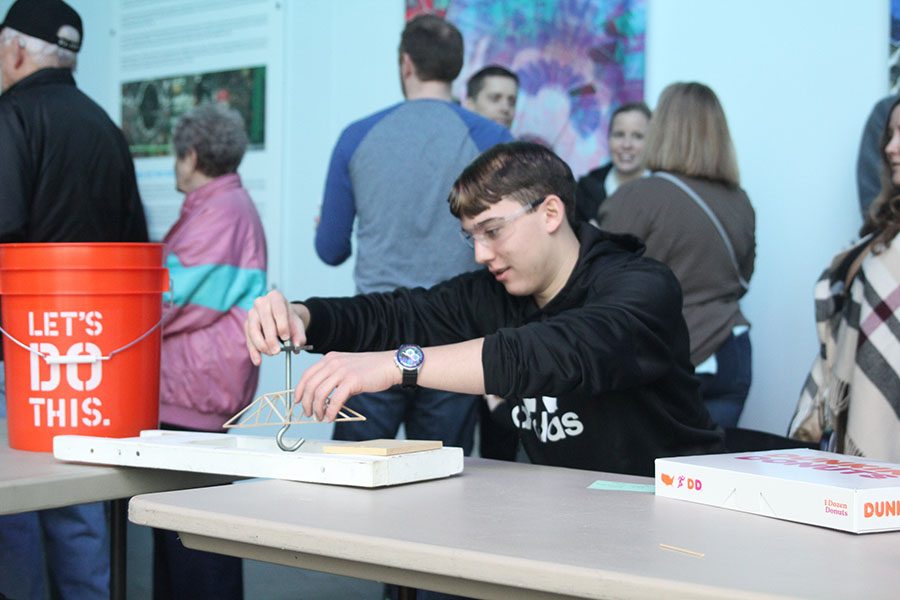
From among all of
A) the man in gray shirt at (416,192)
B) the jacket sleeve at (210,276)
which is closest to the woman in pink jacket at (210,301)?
the jacket sleeve at (210,276)

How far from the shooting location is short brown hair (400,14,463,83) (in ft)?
9.55

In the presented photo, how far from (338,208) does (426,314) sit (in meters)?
0.99

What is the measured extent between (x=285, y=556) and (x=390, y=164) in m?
1.80

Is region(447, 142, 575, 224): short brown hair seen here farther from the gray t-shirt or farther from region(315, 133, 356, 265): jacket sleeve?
region(315, 133, 356, 265): jacket sleeve

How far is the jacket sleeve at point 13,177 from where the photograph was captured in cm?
248

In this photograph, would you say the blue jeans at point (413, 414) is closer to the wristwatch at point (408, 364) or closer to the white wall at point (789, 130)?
the wristwatch at point (408, 364)

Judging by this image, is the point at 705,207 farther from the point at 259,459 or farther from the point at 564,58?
the point at 259,459

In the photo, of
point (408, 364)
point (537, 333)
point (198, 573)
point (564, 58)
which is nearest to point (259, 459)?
point (408, 364)

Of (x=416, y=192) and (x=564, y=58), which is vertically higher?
(x=564, y=58)

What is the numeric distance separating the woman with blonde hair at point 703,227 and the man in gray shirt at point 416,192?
43 centimetres

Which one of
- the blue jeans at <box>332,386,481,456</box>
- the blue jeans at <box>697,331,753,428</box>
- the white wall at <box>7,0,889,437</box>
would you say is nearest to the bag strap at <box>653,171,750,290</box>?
the blue jeans at <box>697,331,753,428</box>

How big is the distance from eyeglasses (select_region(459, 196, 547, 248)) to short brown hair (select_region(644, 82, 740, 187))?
1.19m

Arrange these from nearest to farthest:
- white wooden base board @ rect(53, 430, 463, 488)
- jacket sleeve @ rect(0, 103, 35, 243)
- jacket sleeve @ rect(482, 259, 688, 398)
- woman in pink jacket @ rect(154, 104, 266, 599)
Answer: white wooden base board @ rect(53, 430, 463, 488) → jacket sleeve @ rect(482, 259, 688, 398) → jacket sleeve @ rect(0, 103, 35, 243) → woman in pink jacket @ rect(154, 104, 266, 599)

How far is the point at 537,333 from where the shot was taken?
1.56 meters
